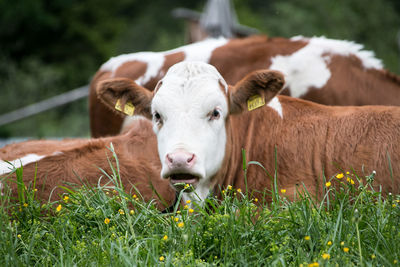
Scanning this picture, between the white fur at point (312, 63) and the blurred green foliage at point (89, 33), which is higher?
the white fur at point (312, 63)

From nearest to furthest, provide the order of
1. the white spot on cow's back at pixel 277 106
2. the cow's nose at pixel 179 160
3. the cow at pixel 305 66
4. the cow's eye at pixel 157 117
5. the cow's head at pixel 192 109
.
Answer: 1. the cow's nose at pixel 179 160
2. the cow's head at pixel 192 109
3. the cow's eye at pixel 157 117
4. the white spot on cow's back at pixel 277 106
5. the cow at pixel 305 66

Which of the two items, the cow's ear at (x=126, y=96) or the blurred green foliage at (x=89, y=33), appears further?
the blurred green foliage at (x=89, y=33)

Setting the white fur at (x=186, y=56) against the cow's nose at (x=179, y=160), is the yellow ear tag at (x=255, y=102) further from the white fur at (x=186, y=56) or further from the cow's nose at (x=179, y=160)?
the white fur at (x=186, y=56)

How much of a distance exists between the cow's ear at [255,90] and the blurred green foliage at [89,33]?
44.5 ft

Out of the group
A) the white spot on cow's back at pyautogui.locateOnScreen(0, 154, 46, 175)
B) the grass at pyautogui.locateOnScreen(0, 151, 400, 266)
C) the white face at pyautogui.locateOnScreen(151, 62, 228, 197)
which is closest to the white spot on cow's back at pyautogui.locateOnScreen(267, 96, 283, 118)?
the white face at pyautogui.locateOnScreen(151, 62, 228, 197)

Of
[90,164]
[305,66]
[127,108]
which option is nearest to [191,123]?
[127,108]

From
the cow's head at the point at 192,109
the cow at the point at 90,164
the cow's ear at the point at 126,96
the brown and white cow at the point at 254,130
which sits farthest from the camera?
the cow's ear at the point at 126,96

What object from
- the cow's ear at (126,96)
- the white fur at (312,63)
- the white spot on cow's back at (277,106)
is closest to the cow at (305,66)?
the white fur at (312,63)

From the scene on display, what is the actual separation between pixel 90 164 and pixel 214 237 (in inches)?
70.1

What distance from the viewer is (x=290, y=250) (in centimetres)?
294

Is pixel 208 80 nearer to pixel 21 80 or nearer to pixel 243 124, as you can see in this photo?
pixel 243 124

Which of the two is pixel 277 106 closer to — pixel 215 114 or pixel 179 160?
pixel 215 114

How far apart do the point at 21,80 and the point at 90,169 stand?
61.5 feet

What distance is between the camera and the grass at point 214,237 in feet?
9.43
